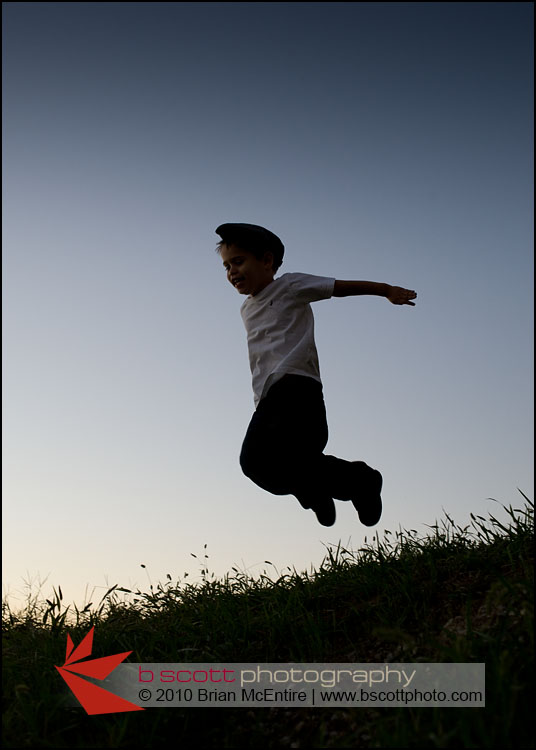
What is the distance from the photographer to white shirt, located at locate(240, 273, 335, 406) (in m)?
4.29

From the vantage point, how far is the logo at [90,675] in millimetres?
3025

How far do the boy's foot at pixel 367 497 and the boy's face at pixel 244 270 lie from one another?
1.43 meters

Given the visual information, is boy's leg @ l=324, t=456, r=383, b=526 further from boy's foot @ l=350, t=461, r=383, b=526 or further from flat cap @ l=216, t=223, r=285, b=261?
flat cap @ l=216, t=223, r=285, b=261

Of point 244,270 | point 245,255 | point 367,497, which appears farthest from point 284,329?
point 367,497

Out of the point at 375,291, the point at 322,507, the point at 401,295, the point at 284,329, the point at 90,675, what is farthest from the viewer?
the point at 322,507

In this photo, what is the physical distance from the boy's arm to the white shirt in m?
0.07

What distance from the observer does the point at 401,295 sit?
4.12 meters

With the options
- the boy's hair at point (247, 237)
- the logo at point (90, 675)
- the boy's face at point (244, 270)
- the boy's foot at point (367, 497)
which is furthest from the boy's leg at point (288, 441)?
the logo at point (90, 675)

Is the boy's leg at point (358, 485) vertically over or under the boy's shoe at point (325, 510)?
over

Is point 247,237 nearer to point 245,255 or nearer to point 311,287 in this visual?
point 245,255

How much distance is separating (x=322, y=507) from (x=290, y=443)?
2.00 feet

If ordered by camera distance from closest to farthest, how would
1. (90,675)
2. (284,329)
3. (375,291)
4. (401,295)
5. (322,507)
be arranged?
(90,675) < (401,295) < (375,291) < (284,329) < (322,507)

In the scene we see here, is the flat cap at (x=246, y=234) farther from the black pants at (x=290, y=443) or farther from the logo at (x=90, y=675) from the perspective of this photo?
the logo at (x=90, y=675)

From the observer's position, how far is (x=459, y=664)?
273 centimetres
